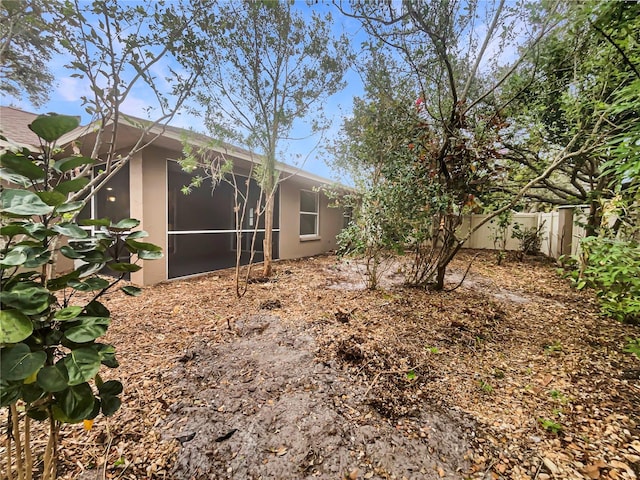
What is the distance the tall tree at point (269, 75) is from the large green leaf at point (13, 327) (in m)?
4.35

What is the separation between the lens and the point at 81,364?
80 centimetres

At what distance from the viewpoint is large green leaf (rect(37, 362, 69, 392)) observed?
2.47 feet

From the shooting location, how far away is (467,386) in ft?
7.37

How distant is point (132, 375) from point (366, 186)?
408 centimetres

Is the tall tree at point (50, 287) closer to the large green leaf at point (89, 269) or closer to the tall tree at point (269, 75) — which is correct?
the large green leaf at point (89, 269)

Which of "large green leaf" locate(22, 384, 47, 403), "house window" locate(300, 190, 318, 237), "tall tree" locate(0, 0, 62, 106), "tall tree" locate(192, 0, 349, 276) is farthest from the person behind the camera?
"house window" locate(300, 190, 318, 237)

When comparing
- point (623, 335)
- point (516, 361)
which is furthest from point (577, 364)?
point (623, 335)

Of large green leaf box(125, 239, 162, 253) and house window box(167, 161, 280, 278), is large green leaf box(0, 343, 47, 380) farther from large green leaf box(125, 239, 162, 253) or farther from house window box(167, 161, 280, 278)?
house window box(167, 161, 280, 278)

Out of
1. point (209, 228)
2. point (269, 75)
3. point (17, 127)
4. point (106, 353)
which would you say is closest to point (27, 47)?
point (106, 353)

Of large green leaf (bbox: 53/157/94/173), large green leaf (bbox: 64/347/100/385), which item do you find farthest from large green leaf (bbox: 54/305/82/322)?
large green leaf (bbox: 53/157/94/173)

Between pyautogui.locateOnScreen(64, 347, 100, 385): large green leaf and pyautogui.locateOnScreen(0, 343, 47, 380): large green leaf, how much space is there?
2.8 inches

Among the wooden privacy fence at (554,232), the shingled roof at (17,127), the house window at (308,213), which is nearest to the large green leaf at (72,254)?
the wooden privacy fence at (554,232)

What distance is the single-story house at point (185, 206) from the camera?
4.79m

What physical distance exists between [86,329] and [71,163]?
608 millimetres
